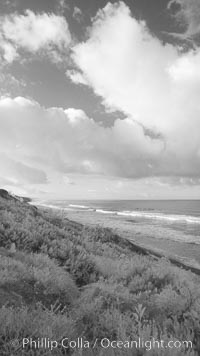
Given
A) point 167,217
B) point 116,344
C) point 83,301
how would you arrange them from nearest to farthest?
1. point 116,344
2. point 83,301
3. point 167,217

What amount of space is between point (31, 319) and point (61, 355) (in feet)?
2.33


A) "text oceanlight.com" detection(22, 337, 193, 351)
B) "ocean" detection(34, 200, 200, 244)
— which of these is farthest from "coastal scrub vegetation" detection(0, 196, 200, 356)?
"ocean" detection(34, 200, 200, 244)

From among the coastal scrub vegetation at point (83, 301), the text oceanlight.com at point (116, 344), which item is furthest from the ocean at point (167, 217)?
the text oceanlight.com at point (116, 344)

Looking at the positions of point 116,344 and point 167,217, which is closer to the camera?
point 116,344

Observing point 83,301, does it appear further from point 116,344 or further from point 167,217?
point 167,217

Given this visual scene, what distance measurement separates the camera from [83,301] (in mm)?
5082

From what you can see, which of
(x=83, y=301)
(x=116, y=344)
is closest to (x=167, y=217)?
(x=83, y=301)

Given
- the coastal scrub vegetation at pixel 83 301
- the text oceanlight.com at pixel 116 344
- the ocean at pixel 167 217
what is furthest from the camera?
the ocean at pixel 167 217

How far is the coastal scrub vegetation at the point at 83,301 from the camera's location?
141 inches

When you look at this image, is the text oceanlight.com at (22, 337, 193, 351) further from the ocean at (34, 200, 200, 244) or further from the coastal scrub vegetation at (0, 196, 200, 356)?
the ocean at (34, 200, 200, 244)

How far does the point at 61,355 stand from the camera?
3.38 metres

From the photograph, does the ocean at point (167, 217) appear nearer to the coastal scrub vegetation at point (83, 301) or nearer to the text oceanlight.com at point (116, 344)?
the coastal scrub vegetation at point (83, 301)

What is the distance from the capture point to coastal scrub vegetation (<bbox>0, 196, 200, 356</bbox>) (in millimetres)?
3578

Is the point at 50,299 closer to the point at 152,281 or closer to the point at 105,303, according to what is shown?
the point at 105,303
